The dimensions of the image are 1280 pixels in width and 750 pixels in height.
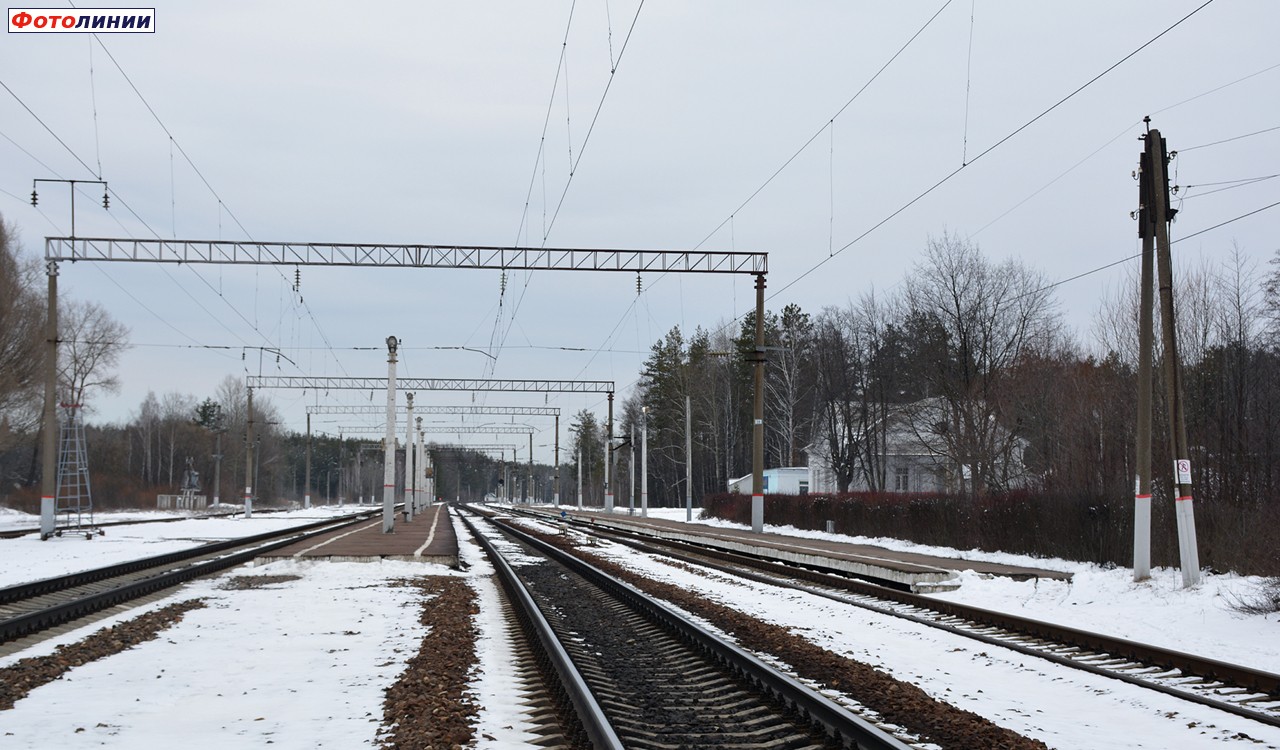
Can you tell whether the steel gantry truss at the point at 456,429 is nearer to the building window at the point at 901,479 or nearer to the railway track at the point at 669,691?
the building window at the point at 901,479

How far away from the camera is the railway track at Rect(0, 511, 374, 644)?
45.6ft

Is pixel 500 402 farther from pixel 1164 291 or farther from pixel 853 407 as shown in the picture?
pixel 1164 291

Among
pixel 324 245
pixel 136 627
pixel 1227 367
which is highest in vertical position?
pixel 324 245

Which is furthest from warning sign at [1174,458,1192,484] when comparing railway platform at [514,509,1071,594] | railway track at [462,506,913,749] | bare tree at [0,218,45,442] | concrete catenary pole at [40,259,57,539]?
bare tree at [0,218,45,442]

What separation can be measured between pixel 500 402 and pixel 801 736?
76973 millimetres

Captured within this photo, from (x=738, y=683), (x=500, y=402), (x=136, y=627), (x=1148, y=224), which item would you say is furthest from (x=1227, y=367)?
(x=500, y=402)

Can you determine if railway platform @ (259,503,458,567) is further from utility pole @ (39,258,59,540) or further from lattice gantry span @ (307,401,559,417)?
lattice gantry span @ (307,401,559,417)

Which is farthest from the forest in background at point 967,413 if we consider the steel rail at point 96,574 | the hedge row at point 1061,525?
the steel rail at point 96,574

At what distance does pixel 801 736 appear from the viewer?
783 cm

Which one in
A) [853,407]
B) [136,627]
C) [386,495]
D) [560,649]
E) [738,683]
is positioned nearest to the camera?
[738,683]

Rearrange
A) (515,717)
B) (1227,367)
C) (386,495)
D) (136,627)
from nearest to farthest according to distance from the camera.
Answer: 1. (515,717)
2. (136,627)
3. (1227,367)
4. (386,495)

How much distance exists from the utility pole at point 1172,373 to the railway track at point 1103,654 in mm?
4178

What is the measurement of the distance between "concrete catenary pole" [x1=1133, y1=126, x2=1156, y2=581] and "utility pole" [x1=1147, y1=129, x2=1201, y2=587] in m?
0.10

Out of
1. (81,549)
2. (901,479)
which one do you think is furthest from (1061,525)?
(901,479)
